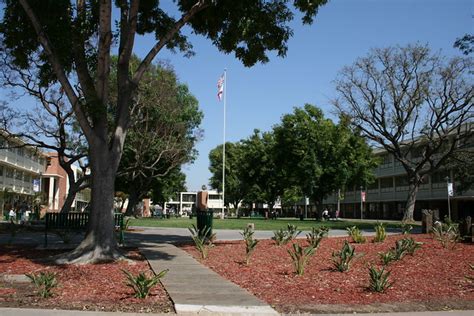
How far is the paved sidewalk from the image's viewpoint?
7.39 metres

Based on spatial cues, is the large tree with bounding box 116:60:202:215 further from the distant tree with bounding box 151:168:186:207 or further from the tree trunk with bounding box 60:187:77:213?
the distant tree with bounding box 151:168:186:207

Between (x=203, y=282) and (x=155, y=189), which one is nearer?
(x=203, y=282)

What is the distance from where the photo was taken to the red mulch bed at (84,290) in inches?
300

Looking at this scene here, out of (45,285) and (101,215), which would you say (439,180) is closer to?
(101,215)

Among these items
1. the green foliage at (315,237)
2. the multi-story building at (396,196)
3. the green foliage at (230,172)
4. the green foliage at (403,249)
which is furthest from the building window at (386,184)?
the green foliage at (403,249)

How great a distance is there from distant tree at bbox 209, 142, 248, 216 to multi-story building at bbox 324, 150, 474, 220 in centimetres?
1759

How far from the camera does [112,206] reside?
12.5m

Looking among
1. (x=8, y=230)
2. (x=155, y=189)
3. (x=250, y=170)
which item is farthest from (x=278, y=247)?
(x=250, y=170)

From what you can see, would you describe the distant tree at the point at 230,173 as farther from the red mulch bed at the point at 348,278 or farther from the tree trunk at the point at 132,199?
the red mulch bed at the point at 348,278

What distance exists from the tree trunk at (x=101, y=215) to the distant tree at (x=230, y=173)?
215 ft

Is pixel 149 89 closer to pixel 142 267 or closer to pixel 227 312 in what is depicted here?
pixel 142 267

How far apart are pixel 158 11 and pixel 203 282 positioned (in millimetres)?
9268

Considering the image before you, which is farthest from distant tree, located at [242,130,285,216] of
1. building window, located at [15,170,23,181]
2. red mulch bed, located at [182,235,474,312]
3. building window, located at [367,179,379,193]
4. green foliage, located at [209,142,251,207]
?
red mulch bed, located at [182,235,474,312]

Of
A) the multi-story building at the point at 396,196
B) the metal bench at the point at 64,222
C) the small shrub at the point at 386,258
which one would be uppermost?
the multi-story building at the point at 396,196
